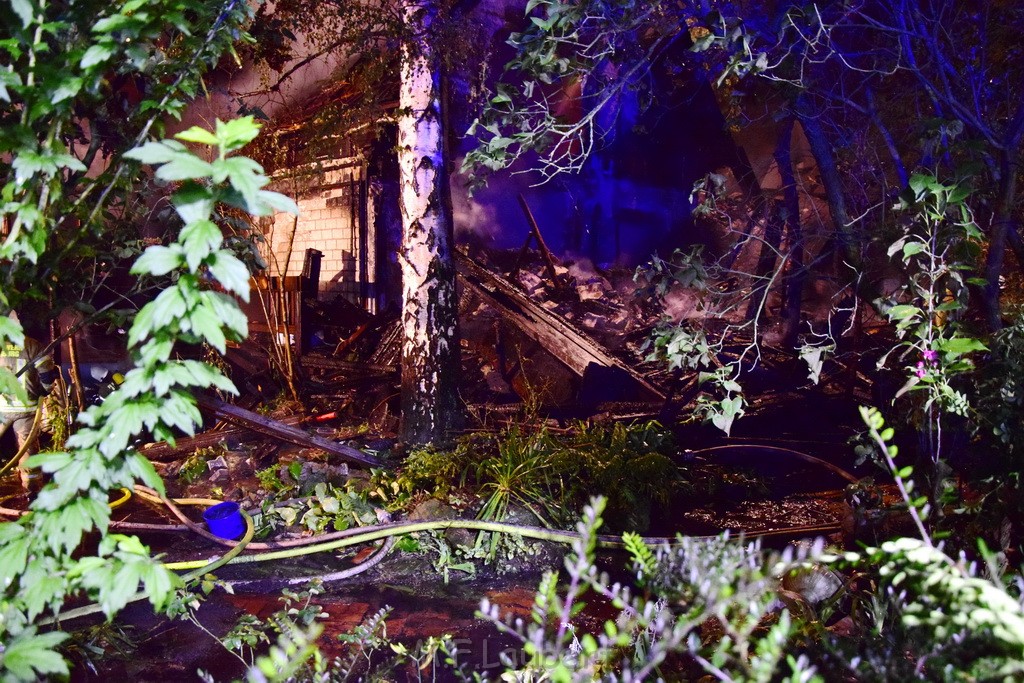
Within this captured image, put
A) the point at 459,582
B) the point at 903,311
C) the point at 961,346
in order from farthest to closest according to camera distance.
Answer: the point at 459,582 → the point at 903,311 → the point at 961,346

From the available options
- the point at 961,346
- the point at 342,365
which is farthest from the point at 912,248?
the point at 342,365

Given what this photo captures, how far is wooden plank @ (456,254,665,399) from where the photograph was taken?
8219 millimetres

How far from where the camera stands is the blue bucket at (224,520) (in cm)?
432

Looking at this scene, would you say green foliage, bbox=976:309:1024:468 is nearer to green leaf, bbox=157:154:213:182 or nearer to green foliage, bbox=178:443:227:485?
green leaf, bbox=157:154:213:182

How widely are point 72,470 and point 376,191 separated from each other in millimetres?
9599

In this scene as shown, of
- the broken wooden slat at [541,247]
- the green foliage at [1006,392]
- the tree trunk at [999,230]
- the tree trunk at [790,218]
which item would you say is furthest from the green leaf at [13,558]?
the broken wooden slat at [541,247]

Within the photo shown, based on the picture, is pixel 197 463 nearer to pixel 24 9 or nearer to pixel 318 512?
pixel 318 512

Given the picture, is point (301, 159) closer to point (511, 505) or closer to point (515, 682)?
point (511, 505)

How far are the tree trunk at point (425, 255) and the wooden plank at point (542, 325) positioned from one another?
2695mm

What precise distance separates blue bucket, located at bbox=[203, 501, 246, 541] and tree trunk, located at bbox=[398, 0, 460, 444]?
6.13 feet

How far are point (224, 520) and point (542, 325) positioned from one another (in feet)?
17.1

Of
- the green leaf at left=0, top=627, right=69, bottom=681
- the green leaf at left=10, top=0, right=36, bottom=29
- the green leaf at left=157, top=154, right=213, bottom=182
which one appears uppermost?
the green leaf at left=10, top=0, right=36, bottom=29

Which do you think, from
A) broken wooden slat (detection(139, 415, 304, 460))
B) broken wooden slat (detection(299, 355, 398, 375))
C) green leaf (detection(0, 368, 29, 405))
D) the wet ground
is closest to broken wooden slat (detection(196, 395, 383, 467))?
broken wooden slat (detection(139, 415, 304, 460))

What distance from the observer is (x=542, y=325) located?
8656mm
